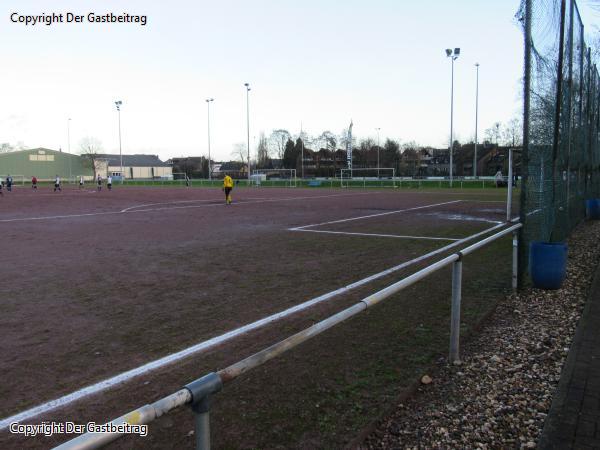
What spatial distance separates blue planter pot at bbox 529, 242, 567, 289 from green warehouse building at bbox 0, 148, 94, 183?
10932 centimetres

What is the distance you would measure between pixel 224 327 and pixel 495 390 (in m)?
2.75

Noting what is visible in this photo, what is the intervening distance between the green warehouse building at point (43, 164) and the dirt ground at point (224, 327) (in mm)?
104558

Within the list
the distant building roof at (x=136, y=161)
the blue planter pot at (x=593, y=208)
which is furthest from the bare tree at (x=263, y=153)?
the blue planter pot at (x=593, y=208)

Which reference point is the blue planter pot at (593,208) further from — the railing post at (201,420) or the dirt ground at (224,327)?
the railing post at (201,420)

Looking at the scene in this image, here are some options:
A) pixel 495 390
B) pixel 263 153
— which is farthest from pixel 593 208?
pixel 263 153

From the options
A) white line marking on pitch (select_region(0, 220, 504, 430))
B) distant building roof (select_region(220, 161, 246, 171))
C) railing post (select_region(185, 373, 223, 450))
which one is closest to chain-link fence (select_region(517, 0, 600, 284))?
white line marking on pitch (select_region(0, 220, 504, 430))

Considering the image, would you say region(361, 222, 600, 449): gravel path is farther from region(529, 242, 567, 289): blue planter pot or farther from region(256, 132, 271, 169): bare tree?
region(256, 132, 271, 169): bare tree

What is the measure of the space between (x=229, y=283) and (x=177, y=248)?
3930mm

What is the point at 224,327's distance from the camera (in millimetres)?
5246

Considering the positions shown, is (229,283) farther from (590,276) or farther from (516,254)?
(590,276)

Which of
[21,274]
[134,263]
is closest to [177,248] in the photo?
[134,263]

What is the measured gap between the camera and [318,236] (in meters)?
12.8

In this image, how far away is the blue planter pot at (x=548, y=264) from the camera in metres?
6.79

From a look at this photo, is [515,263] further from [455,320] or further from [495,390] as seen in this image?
[495,390]
